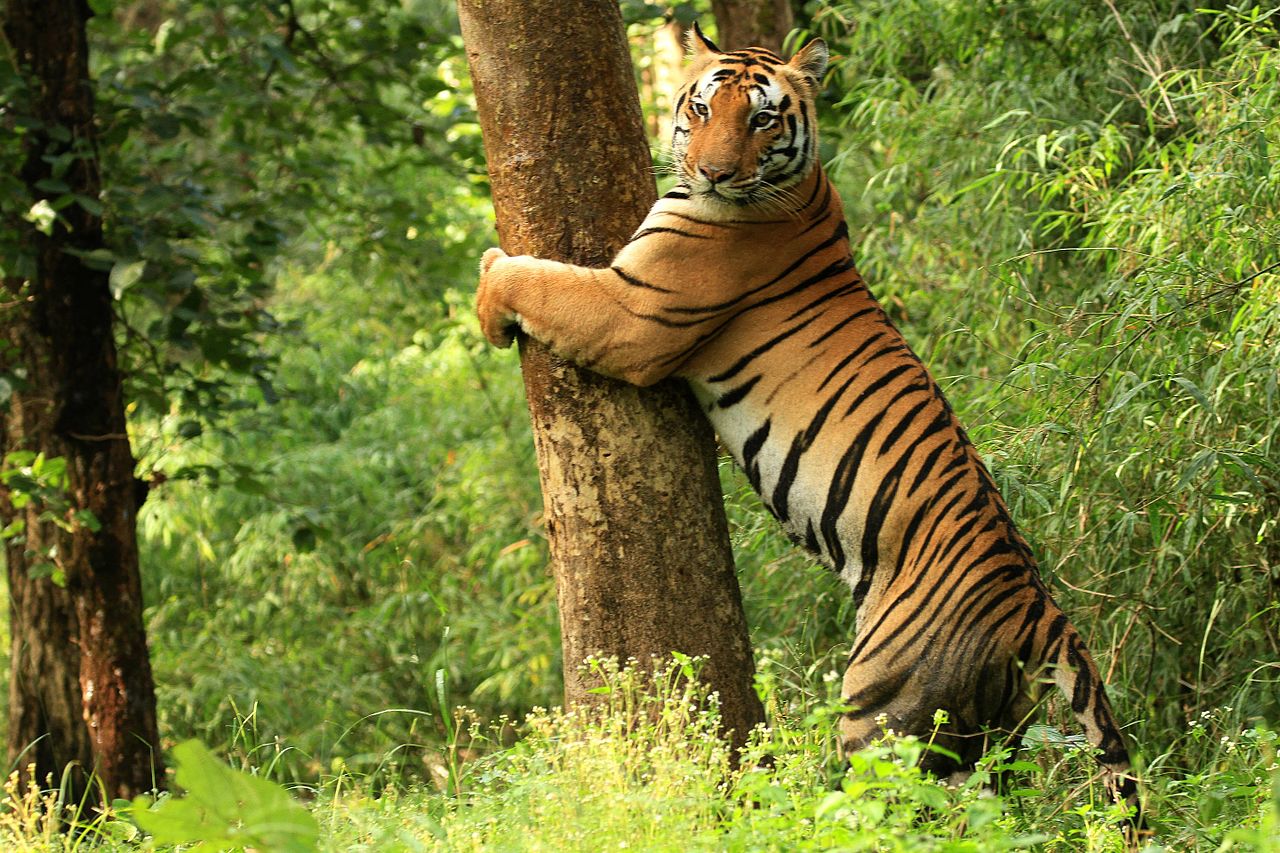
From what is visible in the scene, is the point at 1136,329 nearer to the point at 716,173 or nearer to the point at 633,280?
the point at 716,173

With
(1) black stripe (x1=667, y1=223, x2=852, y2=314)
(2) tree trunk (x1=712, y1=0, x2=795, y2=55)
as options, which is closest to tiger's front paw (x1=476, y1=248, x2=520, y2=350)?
(1) black stripe (x1=667, y1=223, x2=852, y2=314)

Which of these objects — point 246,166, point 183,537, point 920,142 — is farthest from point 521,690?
point 920,142

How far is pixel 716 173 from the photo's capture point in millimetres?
3273

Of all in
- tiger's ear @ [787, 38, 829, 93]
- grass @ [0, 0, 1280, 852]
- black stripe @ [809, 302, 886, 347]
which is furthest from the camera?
tiger's ear @ [787, 38, 829, 93]

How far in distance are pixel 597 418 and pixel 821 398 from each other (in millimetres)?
564

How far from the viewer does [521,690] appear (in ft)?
28.1

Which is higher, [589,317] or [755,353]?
[589,317]

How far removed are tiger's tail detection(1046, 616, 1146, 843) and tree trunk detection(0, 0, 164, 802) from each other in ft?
12.6

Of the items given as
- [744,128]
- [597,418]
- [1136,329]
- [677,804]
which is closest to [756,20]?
[1136,329]

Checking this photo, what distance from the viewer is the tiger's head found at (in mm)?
3311

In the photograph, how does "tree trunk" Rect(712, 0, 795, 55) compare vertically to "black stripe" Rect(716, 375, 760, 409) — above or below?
above

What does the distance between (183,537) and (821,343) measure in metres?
7.39

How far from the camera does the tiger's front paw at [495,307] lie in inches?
128

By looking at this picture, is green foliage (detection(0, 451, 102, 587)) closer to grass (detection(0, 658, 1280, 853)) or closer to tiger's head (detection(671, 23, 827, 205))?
grass (detection(0, 658, 1280, 853))
